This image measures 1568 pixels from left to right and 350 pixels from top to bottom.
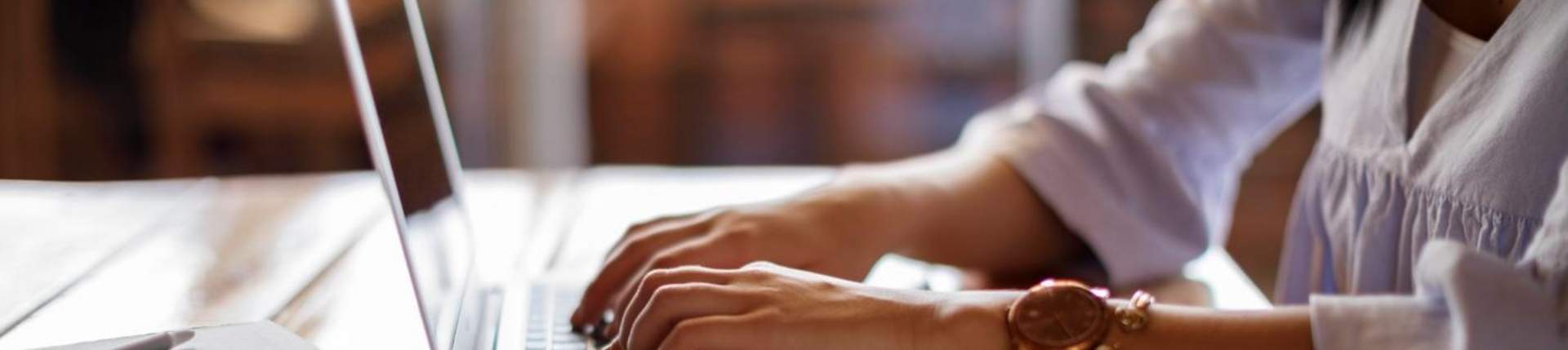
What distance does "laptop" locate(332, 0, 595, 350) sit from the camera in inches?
16.9

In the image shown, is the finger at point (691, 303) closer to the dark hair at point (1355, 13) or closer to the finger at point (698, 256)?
the finger at point (698, 256)

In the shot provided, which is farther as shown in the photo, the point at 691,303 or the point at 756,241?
the point at 756,241

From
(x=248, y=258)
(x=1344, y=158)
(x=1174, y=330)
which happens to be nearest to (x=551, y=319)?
(x=248, y=258)

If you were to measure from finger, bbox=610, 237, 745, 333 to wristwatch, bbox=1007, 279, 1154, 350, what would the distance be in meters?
0.15

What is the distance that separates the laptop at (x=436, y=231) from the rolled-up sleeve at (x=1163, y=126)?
0.85 feet

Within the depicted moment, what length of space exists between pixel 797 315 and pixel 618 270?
0.50 ft

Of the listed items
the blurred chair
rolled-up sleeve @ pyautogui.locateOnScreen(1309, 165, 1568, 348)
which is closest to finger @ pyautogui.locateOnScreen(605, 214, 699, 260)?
the blurred chair

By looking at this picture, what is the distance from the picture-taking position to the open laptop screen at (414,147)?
426 mm

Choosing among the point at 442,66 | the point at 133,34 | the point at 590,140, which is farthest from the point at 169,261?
the point at 590,140

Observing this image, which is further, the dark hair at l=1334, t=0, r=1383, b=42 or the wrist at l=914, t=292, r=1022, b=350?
the dark hair at l=1334, t=0, r=1383, b=42

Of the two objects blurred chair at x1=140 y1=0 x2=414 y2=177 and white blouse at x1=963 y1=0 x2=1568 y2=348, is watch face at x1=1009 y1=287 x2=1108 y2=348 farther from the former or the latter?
blurred chair at x1=140 y1=0 x2=414 y2=177

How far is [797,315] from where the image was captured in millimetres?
457

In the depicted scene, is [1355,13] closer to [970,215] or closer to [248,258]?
[970,215]

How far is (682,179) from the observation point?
1.25m
